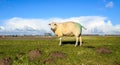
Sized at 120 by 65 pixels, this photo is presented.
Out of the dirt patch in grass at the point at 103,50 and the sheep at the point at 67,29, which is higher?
the sheep at the point at 67,29

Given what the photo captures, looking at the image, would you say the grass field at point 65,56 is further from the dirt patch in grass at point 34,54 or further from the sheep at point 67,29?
the sheep at point 67,29

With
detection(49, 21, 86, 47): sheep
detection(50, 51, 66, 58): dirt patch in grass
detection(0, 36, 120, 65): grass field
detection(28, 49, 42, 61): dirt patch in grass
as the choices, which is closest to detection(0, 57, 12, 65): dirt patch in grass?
detection(0, 36, 120, 65): grass field

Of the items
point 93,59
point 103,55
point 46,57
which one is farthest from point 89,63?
point 46,57

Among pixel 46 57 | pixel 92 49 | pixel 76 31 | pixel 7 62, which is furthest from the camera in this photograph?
pixel 76 31

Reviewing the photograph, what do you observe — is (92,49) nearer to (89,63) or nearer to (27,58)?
(89,63)

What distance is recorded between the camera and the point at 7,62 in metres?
27.4

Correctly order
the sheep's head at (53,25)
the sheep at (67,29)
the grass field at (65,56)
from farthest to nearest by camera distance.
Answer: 1. the sheep's head at (53,25)
2. the sheep at (67,29)
3. the grass field at (65,56)

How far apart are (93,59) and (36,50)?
7.68 m

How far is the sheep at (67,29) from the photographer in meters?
34.8

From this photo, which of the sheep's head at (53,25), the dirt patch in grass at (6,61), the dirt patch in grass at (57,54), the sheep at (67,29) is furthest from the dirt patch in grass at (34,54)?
the sheep's head at (53,25)

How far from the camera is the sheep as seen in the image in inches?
1368

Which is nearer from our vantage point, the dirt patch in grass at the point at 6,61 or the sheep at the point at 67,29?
the dirt patch in grass at the point at 6,61

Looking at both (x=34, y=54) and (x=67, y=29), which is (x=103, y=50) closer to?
(x=67, y=29)

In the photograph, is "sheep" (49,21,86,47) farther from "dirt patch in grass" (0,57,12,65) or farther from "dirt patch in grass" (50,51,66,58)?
"dirt patch in grass" (0,57,12,65)
